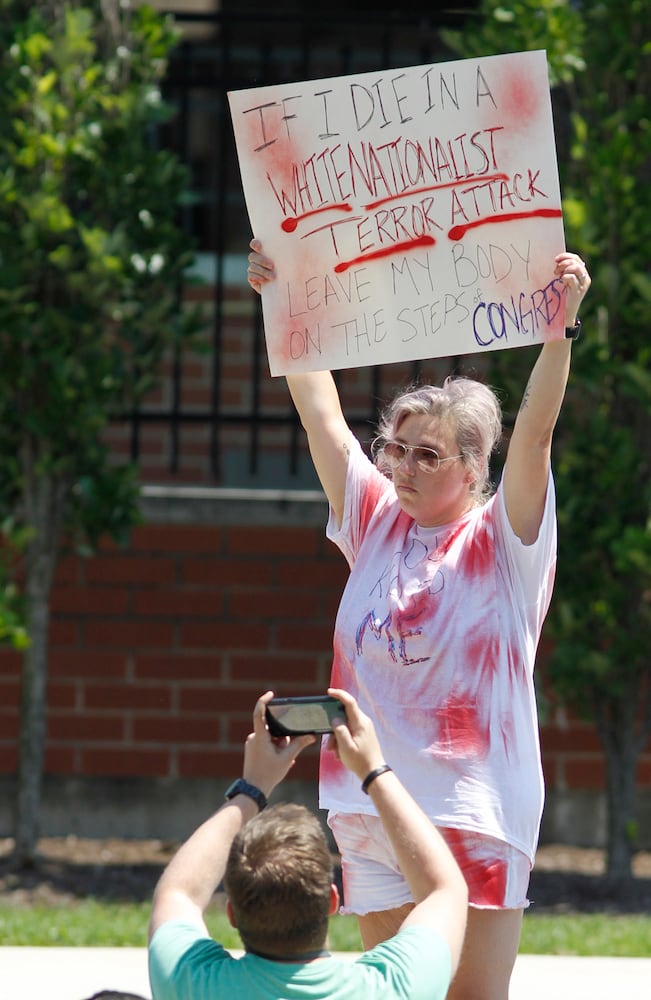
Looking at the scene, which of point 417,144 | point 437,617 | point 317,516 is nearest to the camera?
point 437,617

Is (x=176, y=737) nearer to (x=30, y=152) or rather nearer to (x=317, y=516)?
(x=317, y=516)

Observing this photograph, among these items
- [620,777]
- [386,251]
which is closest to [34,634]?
[620,777]

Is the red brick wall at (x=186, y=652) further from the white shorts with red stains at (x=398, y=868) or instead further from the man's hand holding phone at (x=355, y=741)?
the man's hand holding phone at (x=355, y=741)

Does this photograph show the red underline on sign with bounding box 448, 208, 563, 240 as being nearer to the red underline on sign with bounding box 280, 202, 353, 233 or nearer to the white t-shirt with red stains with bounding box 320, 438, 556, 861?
the red underline on sign with bounding box 280, 202, 353, 233

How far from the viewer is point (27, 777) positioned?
216 inches

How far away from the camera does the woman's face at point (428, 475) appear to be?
8.91ft

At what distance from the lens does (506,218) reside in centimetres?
291

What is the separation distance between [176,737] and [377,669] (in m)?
3.54

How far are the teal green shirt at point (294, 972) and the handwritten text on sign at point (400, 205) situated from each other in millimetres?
1231

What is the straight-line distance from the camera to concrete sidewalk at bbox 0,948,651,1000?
158 inches

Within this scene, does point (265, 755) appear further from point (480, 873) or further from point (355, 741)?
point (480, 873)

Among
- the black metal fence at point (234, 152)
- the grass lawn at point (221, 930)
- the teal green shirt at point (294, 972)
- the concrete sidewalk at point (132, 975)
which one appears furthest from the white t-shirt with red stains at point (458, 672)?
the black metal fence at point (234, 152)

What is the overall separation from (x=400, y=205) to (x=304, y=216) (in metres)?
0.20

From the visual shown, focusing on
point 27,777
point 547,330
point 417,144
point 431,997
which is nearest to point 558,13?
point 417,144
